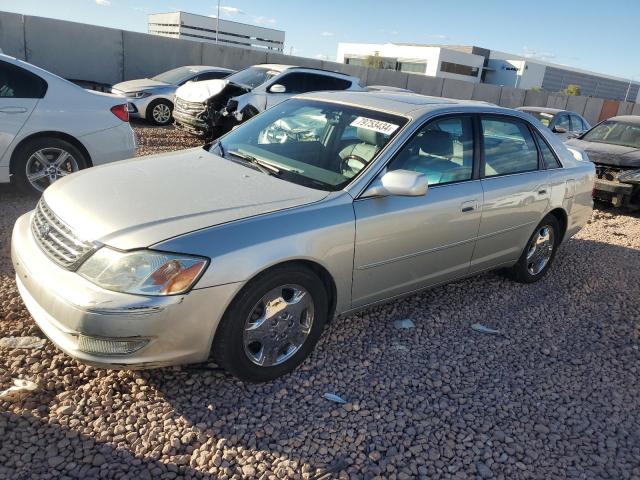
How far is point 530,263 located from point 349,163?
2.42m

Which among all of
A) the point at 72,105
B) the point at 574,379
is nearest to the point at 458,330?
the point at 574,379

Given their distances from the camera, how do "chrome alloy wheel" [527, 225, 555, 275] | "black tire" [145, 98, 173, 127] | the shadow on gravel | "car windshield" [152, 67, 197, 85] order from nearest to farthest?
the shadow on gravel
"chrome alloy wheel" [527, 225, 555, 275]
"black tire" [145, 98, 173, 127]
"car windshield" [152, 67, 197, 85]

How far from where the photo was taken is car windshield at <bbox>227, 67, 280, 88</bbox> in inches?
450

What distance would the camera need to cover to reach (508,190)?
426cm

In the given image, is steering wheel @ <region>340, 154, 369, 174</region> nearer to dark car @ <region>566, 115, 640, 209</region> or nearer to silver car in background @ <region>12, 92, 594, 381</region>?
silver car in background @ <region>12, 92, 594, 381</region>

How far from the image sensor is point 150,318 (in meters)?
2.54

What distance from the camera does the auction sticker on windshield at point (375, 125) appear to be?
11.9 ft

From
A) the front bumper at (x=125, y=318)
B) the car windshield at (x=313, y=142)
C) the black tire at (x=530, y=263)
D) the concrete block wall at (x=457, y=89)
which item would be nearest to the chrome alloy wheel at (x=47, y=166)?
the car windshield at (x=313, y=142)

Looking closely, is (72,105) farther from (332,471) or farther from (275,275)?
(332,471)

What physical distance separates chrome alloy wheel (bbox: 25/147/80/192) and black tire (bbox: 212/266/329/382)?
12.4 ft

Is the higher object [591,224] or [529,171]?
[529,171]

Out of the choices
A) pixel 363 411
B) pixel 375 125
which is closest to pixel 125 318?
pixel 363 411

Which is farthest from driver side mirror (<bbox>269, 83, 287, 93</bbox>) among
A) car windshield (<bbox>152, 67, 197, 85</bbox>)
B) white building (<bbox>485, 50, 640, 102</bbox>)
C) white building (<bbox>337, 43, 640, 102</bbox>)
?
white building (<bbox>485, 50, 640, 102</bbox>)

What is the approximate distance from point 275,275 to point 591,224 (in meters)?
6.67
